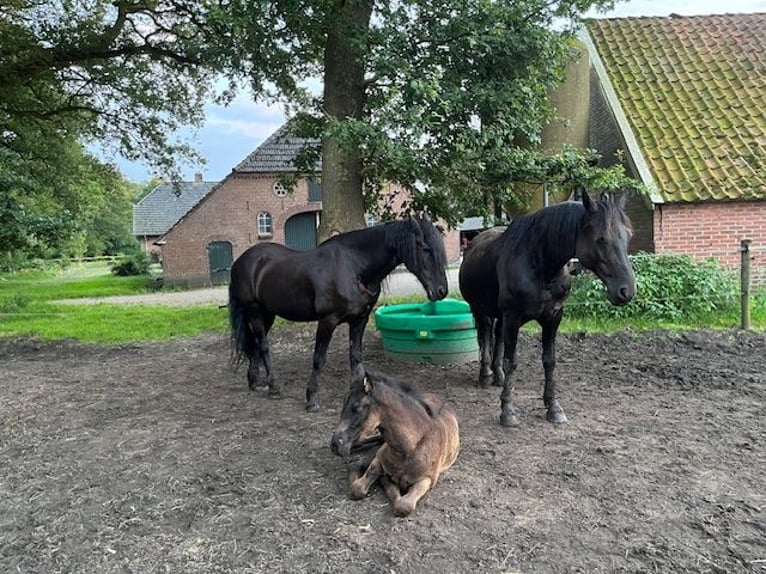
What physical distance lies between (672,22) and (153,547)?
14814mm

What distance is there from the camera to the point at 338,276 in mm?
4828

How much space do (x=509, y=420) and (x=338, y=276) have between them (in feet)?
6.03

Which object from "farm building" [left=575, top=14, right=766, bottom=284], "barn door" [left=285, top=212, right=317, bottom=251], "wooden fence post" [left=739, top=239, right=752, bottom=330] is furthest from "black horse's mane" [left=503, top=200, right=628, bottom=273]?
"barn door" [left=285, top=212, right=317, bottom=251]

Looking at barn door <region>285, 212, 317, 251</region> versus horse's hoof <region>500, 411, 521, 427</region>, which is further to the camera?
barn door <region>285, 212, 317, 251</region>

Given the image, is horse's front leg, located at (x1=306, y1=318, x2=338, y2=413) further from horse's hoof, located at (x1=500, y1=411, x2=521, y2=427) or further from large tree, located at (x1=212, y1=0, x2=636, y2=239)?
large tree, located at (x1=212, y1=0, x2=636, y2=239)

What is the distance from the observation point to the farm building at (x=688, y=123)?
29.8ft

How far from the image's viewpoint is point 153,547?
269 cm

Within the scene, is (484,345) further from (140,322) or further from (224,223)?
(224,223)

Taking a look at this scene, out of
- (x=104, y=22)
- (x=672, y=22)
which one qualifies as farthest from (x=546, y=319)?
(x=672, y=22)

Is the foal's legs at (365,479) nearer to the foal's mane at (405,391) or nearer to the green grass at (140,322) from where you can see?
the foal's mane at (405,391)

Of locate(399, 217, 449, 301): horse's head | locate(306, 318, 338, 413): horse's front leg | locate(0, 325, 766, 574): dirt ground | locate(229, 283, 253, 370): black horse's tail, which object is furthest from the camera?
locate(229, 283, 253, 370): black horse's tail

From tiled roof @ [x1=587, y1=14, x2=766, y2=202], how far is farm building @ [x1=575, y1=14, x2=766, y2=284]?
0.02m

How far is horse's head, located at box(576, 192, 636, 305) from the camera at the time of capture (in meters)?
3.56

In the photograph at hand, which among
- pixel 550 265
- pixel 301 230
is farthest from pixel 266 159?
pixel 550 265
